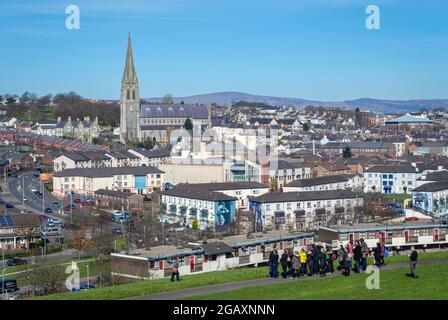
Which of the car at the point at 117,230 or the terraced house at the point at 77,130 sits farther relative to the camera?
the terraced house at the point at 77,130

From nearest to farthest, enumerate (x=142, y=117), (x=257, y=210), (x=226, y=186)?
(x=257, y=210) < (x=226, y=186) < (x=142, y=117)

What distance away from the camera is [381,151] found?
4053 cm

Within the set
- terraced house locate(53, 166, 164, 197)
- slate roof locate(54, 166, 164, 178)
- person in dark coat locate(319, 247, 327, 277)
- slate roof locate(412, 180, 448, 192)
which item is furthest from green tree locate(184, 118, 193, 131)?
person in dark coat locate(319, 247, 327, 277)

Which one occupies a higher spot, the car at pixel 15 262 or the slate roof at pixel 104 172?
the slate roof at pixel 104 172

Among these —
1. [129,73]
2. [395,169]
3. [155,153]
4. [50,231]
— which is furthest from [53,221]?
[129,73]

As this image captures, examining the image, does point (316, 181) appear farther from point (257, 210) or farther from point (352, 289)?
point (352, 289)

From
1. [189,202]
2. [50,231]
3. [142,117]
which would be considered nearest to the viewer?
[50,231]

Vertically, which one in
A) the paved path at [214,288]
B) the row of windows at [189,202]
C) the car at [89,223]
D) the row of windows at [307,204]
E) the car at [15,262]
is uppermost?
the paved path at [214,288]

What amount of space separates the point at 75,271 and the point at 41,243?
6375 mm

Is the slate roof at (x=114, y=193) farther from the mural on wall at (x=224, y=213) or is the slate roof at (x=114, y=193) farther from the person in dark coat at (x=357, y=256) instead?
the person in dark coat at (x=357, y=256)

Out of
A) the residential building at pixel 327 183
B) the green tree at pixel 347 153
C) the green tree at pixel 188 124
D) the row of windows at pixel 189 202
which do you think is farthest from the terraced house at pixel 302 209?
the green tree at pixel 188 124

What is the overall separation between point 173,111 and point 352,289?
47522 millimetres

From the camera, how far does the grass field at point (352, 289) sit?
21.0 ft

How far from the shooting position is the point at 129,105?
48.1 metres
